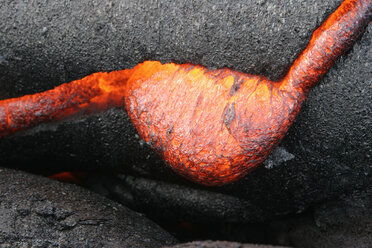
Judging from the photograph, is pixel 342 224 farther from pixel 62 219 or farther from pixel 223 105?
pixel 62 219

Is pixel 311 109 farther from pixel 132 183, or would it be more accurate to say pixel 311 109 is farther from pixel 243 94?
pixel 132 183

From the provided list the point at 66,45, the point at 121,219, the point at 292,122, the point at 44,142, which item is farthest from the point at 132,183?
the point at 292,122

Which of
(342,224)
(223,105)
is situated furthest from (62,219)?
(342,224)

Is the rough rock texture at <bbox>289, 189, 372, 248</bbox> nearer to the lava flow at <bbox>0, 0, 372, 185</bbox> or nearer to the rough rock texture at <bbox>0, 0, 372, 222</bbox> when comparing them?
the rough rock texture at <bbox>0, 0, 372, 222</bbox>

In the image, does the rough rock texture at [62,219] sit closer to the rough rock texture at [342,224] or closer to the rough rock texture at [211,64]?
the rough rock texture at [211,64]

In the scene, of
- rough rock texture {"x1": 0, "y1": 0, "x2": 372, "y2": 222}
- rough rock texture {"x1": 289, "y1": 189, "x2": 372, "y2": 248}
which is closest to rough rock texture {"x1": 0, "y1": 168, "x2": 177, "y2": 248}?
rough rock texture {"x1": 0, "y1": 0, "x2": 372, "y2": 222}
